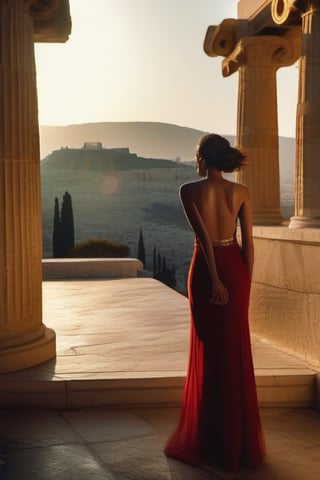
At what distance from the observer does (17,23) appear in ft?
27.0

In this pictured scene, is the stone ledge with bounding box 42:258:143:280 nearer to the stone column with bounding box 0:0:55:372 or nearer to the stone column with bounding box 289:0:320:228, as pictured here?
the stone column with bounding box 289:0:320:228

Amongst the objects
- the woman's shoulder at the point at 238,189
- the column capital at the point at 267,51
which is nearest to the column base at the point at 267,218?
the column capital at the point at 267,51

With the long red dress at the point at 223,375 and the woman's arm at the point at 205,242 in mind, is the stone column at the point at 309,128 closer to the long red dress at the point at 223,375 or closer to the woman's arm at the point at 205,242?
the long red dress at the point at 223,375

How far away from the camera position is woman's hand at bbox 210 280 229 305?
595 cm

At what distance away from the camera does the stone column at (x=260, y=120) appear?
46.0ft

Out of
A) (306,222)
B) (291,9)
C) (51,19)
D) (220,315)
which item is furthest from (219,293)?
(291,9)

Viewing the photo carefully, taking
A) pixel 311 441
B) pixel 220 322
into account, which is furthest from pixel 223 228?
pixel 311 441

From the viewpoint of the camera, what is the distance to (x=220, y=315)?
6.07 metres

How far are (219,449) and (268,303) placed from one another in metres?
4.26

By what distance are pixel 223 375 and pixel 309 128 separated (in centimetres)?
593

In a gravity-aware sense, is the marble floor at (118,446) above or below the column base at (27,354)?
below

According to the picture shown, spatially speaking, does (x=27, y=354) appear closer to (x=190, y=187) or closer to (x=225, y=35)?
(x=190, y=187)

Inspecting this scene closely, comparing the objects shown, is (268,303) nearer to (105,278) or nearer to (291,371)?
(291,371)

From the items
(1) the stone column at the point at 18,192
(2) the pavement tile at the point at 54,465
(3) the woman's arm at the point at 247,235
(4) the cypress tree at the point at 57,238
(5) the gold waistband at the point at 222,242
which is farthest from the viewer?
(4) the cypress tree at the point at 57,238
